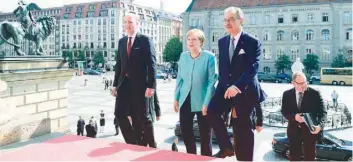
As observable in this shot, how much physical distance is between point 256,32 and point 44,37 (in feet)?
144

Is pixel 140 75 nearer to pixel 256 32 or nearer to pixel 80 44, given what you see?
pixel 256 32

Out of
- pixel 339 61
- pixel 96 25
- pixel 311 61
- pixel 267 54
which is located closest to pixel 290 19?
pixel 267 54

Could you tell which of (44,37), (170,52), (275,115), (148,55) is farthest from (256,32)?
(148,55)

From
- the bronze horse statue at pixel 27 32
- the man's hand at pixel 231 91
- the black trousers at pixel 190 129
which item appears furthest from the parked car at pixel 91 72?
the man's hand at pixel 231 91

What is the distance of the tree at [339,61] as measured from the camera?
150 ft

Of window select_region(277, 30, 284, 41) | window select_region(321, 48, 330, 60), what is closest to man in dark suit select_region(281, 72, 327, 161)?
window select_region(321, 48, 330, 60)

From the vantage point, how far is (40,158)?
3914mm

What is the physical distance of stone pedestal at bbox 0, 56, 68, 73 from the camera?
29.4 feet

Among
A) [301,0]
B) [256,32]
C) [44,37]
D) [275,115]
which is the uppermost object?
[301,0]

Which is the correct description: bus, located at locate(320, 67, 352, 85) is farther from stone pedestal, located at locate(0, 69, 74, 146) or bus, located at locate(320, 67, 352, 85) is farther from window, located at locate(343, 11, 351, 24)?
stone pedestal, located at locate(0, 69, 74, 146)

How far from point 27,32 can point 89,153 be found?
7866 millimetres

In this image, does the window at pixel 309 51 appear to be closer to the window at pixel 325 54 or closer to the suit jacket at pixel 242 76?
the window at pixel 325 54

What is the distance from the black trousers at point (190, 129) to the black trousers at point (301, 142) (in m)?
1.14

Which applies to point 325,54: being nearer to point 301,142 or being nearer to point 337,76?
point 337,76
